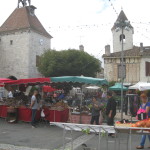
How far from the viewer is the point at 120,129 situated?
564 centimetres

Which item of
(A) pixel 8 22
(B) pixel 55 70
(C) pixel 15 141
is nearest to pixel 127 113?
(C) pixel 15 141

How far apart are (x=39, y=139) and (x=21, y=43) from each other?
36564mm

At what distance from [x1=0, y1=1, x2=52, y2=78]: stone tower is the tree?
453 centimetres

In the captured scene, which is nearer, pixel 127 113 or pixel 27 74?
pixel 127 113

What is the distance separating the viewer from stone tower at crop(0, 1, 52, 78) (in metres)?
43.1

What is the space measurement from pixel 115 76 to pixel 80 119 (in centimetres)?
2441

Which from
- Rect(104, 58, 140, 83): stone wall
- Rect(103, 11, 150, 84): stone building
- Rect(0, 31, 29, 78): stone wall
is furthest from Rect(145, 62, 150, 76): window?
Rect(0, 31, 29, 78): stone wall

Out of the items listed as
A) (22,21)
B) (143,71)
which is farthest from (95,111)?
(22,21)

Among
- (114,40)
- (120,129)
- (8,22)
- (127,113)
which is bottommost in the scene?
(127,113)

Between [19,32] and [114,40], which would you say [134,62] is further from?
[19,32]

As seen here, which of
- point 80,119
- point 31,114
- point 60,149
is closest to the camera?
point 60,149

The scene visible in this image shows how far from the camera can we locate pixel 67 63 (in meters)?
38.5

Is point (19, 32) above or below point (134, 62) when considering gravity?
above

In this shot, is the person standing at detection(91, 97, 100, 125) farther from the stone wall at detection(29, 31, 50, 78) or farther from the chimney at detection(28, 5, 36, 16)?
the chimney at detection(28, 5, 36, 16)
